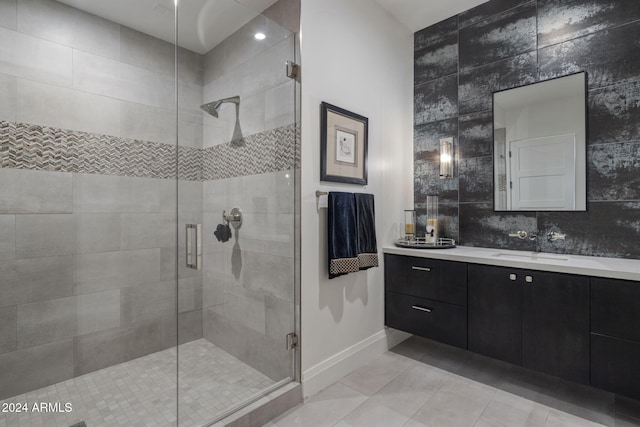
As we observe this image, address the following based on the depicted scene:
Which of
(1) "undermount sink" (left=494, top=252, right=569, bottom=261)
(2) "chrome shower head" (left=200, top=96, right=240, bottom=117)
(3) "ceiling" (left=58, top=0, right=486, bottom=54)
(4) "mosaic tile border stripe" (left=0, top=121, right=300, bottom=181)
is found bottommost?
(1) "undermount sink" (left=494, top=252, right=569, bottom=261)

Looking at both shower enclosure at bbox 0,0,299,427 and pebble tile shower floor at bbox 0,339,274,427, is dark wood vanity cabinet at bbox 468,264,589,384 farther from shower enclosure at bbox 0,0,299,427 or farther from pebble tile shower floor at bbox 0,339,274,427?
pebble tile shower floor at bbox 0,339,274,427

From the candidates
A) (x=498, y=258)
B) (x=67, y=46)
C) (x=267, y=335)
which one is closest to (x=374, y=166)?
(x=498, y=258)

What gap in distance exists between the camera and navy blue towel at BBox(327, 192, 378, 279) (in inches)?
83.7

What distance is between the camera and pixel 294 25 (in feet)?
6.72

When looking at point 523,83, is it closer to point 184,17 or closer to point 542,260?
point 542,260

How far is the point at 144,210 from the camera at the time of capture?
2.02 metres

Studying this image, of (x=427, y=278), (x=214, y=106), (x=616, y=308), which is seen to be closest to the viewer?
(x=616, y=308)

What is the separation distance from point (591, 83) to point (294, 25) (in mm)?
2025

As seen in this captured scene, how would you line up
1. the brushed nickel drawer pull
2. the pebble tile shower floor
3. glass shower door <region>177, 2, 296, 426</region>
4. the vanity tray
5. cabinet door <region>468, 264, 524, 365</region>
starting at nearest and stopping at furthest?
the pebble tile shower floor
glass shower door <region>177, 2, 296, 426</region>
cabinet door <region>468, 264, 524, 365</region>
the brushed nickel drawer pull
the vanity tray

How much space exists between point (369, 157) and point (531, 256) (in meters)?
1.35

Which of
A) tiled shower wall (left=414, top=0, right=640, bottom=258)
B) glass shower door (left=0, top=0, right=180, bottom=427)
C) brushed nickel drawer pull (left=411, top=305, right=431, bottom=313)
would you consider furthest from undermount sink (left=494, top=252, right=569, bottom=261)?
glass shower door (left=0, top=0, right=180, bottom=427)

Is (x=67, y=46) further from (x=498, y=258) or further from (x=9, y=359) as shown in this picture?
(x=498, y=258)

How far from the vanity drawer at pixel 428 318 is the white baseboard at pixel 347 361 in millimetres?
173

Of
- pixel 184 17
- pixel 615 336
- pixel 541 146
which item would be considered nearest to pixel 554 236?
pixel 541 146
